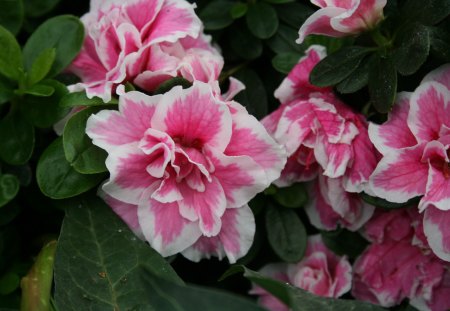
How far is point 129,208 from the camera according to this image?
101cm

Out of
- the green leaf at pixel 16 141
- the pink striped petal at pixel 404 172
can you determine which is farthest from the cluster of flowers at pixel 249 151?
the green leaf at pixel 16 141

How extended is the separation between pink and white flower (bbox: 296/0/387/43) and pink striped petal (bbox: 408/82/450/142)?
117 millimetres

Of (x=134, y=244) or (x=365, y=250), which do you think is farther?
(x=365, y=250)

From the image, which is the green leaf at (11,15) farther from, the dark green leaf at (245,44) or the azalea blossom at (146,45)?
the dark green leaf at (245,44)

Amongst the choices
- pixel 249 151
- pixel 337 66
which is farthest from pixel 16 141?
pixel 337 66

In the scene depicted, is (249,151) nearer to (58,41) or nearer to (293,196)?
(293,196)

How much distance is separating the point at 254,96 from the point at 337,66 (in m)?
0.19

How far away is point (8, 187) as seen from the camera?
3.49 ft

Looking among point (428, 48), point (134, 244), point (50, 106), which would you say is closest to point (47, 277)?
point (134, 244)

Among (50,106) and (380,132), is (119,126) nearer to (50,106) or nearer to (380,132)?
(50,106)

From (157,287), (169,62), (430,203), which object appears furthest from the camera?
(169,62)

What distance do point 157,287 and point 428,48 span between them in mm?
473

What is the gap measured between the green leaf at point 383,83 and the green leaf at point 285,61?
0.15 m

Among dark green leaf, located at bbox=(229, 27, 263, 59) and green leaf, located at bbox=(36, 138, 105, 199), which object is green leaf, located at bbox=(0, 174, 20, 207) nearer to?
green leaf, located at bbox=(36, 138, 105, 199)
